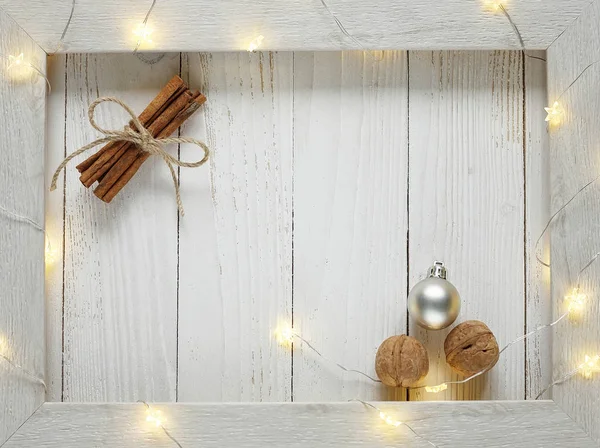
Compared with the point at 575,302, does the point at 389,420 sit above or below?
below

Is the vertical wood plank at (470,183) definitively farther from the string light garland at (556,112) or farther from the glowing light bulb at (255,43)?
the glowing light bulb at (255,43)

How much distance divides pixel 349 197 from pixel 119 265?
1.39 feet

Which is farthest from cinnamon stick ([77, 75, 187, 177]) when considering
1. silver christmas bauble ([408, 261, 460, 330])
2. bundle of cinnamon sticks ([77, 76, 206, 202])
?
silver christmas bauble ([408, 261, 460, 330])

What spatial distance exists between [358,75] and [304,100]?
0.11 meters

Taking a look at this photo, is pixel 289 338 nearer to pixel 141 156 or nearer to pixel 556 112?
pixel 141 156

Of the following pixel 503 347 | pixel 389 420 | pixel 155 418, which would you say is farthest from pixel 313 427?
pixel 503 347

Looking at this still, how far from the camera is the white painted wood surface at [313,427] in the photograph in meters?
1.06

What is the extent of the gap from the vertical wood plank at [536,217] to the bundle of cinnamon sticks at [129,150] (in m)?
0.59

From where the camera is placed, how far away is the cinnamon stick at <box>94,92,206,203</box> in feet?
3.70

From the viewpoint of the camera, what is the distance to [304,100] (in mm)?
1161

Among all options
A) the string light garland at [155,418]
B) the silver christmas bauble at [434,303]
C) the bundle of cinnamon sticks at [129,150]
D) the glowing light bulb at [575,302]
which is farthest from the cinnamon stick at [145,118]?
the glowing light bulb at [575,302]

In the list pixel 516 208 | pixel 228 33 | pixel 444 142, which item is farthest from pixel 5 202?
pixel 516 208

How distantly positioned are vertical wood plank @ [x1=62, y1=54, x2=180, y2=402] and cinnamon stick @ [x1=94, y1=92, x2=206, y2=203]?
0.03 metres

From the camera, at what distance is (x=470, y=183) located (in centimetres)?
116
